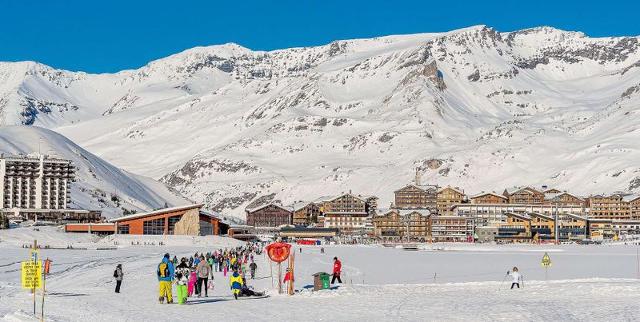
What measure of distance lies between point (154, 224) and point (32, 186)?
51.4m

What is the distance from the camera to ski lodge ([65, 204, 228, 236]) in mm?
151625

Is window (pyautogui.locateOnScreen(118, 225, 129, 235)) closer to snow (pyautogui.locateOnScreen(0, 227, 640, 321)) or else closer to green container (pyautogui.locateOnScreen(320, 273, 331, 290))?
snow (pyautogui.locateOnScreen(0, 227, 640, 321))

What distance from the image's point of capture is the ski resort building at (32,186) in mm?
189875

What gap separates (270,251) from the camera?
4256cm

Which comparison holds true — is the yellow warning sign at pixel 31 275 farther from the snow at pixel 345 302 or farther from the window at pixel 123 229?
the window at pixel 123 229

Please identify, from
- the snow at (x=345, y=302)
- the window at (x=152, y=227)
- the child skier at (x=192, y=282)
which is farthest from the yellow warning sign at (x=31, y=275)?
the window at (x=152, y=227)

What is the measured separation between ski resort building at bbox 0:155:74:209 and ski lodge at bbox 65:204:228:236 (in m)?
41.3

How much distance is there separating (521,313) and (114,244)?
99933 mm

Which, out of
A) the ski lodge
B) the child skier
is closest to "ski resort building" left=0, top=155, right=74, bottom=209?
the ski lodge

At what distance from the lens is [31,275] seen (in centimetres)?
2919

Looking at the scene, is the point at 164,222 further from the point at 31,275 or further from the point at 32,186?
the point at 31,275

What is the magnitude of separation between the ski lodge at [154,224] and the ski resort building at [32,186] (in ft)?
136

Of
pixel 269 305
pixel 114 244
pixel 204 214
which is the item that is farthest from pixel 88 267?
pixel 204 214

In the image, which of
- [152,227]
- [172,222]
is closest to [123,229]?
→ [152,227]
